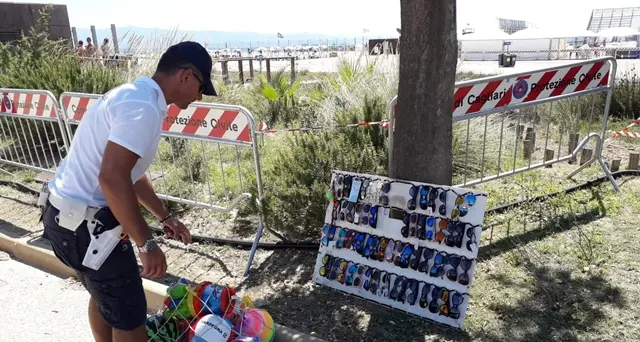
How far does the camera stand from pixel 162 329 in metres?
2.91

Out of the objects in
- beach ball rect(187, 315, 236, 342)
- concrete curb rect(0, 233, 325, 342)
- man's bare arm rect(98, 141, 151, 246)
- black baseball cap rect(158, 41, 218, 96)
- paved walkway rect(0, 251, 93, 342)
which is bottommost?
paved walkway rect(0, 251, 93, 342)

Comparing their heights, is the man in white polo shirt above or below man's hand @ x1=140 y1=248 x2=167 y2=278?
above

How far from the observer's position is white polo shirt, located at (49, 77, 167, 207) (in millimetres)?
1960

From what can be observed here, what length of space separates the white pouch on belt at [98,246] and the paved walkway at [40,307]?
1499mm

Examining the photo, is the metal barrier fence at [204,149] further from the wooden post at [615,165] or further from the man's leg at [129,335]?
the wooden post at [615,165]

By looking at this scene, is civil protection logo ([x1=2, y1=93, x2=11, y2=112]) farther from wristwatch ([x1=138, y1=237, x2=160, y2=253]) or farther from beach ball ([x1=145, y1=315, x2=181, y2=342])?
wristwatch ([x1=138, y1=237, x2=160, y2=253])

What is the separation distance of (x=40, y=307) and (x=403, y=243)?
2881 mm

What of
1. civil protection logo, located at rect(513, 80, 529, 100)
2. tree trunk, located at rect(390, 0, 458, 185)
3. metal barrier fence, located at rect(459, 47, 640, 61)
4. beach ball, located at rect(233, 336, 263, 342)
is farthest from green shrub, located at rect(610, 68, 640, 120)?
metal barrier fence, located at rect(459, 47, 640, 61)

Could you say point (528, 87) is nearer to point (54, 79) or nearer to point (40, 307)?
point (40, 307)

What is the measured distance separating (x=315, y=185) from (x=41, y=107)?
3.86 metres

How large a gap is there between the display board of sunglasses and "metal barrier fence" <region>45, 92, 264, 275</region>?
86cm

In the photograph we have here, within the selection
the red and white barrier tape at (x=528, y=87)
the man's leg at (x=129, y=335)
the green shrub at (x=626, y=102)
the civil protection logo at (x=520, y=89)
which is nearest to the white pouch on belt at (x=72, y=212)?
the man's leg at (x=129, y=335)

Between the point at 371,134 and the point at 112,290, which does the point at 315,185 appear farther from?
the point at 112,290

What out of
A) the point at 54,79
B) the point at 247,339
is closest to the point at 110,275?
the point at 247,339
